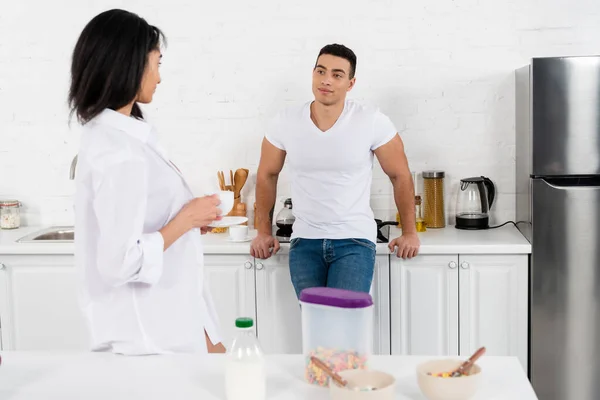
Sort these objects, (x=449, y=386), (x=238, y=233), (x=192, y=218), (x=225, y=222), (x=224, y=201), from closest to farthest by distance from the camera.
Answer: (x=449, y=386), (x=192, y=218), (x=224, y=201), (x=225, y=222), (x=238, y=233)

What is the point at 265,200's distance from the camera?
351 centimetres

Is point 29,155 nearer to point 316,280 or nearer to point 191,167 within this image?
point 191,167

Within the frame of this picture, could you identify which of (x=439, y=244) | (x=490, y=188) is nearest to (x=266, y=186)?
(x=439, y=244)

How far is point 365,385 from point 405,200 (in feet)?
6.06

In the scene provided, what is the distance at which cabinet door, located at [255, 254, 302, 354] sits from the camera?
3545mm

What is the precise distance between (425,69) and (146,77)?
6.87ft

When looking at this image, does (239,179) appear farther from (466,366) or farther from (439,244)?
(466,366)

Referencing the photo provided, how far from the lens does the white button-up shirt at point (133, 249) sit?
1.88m

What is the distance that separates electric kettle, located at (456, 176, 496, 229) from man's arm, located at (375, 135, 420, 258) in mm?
458

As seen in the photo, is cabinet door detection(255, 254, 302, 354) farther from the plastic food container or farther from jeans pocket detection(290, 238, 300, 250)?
the plastic food container

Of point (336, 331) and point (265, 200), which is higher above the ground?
point (265, 200)

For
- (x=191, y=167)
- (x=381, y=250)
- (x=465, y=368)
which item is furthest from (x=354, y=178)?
(x=465, y=368)

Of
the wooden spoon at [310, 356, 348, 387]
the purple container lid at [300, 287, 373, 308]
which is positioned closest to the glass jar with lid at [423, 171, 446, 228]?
the purple container lid at [300, 287, 373, 308]

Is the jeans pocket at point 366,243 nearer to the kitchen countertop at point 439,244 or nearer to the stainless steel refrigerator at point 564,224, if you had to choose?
the kitchen countertop at point 439,244
